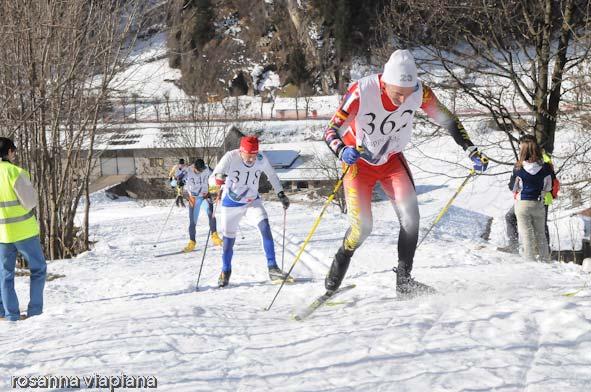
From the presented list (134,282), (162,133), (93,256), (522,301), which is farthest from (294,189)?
(522,301)

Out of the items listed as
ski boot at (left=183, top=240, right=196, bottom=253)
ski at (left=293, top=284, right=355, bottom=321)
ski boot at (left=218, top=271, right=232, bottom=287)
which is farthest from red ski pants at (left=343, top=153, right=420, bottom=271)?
ski boot at (left=183, top=240, right=196, bottom=253)

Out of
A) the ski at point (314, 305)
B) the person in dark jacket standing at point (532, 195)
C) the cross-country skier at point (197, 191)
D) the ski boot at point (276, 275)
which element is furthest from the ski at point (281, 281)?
the cross-country skier at point (197, 191)

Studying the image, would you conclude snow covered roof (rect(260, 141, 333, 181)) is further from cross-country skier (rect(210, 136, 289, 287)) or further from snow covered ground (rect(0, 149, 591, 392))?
snow covered ground (rect(0, 149, 591, 392))

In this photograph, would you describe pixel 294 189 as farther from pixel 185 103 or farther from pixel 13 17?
pixel 13 17

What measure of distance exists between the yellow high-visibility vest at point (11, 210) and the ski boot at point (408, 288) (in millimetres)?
3764

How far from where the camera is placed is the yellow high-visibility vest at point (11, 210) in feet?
17.8

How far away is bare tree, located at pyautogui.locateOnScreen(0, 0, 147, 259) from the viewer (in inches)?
416

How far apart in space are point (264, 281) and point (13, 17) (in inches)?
262

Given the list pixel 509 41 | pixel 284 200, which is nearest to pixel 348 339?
pixel 284 200

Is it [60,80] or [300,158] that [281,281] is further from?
[300,158]

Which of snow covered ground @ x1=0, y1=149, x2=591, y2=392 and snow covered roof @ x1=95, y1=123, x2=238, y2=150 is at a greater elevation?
snow covered roof @ x1=95, y1=123, x2=238, y2=150

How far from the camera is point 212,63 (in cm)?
6188

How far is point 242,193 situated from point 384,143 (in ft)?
9.89

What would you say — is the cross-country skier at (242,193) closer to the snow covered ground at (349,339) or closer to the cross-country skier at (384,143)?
the snow covered ground at (349,339)
